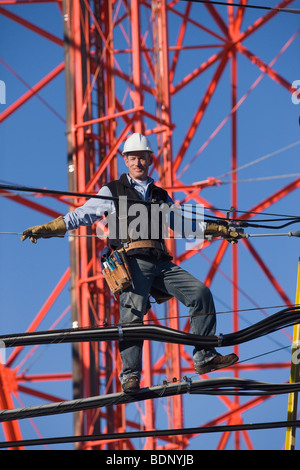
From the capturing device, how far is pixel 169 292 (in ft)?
38.5

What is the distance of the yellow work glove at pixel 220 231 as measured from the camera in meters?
12.2

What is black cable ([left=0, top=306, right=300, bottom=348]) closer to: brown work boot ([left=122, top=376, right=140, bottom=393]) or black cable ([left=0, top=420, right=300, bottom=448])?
brown work boot ([left=122, top=376, right=140, bottom=393])

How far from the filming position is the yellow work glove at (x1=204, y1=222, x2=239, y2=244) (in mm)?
12242

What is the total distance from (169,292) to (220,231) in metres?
0.99

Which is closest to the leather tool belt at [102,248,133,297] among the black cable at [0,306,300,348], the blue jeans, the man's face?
the blue jeans

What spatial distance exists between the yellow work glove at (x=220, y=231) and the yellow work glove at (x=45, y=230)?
1.68 metres

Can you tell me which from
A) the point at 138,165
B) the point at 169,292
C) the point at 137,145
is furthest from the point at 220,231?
the point at 137,145

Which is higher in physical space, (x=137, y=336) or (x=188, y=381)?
(x=137, y=336)

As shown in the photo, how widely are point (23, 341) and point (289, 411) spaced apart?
3.51 meters

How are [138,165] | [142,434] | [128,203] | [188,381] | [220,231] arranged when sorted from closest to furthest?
[142,434], [128,203], [188,381], [138,165], [220,231]

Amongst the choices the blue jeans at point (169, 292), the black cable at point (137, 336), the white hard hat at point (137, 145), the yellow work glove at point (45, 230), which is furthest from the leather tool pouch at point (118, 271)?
the white hard hat at point (137, 145)

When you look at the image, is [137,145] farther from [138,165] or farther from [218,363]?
[218,363]

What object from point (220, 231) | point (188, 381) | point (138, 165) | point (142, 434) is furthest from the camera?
point (220, 231)
